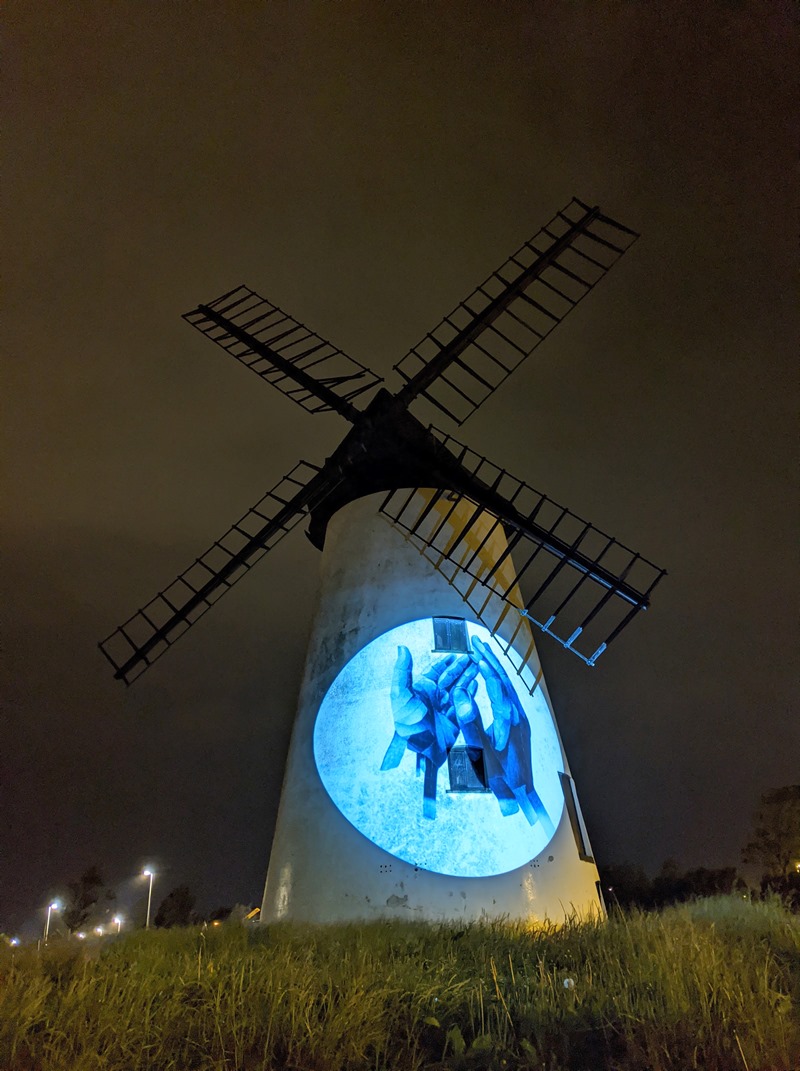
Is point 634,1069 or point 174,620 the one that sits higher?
point 174,620

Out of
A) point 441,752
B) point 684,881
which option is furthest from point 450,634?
point 684,881

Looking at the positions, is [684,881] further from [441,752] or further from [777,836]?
[441,752]

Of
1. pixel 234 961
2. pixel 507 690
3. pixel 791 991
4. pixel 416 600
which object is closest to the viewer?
pixel 791 991

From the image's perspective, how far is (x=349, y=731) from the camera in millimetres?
8773

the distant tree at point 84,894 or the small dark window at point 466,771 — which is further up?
the distant tree at point 84,894

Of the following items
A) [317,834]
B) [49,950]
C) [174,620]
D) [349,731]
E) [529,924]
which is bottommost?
[529,924]

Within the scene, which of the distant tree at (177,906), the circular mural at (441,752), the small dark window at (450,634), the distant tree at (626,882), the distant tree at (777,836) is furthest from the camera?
the distant tree at (177,906)

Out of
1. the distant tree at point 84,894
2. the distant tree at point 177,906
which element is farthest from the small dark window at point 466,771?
the distant tree at point 84,894

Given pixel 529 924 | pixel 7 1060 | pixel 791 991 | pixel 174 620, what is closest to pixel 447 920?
pixel 529 924

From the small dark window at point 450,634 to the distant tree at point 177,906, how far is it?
52659mm

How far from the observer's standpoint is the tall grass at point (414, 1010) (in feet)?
11.1

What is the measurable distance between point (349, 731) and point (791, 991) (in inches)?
223

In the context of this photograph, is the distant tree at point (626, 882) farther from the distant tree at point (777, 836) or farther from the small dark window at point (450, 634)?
the small dark window at point (450, 634)

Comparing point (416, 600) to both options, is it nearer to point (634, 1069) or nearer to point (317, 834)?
point (317, 834)
